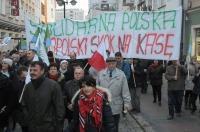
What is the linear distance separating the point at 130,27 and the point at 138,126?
97.7 inches

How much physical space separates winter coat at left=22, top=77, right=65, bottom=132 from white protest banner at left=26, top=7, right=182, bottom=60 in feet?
13.3

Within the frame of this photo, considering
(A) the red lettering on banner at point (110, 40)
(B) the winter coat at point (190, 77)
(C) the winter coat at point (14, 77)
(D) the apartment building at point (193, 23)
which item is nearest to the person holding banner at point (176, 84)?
(B) the winter coat at point (190, 77)

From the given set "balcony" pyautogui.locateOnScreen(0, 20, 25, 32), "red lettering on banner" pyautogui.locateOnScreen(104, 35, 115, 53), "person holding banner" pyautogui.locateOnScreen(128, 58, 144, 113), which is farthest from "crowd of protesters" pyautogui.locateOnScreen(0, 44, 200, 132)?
"balcony" pyautogui.locateOnScreen(0, 20, 25, 32)

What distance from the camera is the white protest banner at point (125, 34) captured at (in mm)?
8125

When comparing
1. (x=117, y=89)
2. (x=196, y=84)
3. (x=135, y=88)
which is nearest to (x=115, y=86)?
(x=117, y=89)

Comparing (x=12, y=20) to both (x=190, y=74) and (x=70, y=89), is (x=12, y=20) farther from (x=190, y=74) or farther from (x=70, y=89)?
(x=70, y=89)

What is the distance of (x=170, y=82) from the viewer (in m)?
8.89

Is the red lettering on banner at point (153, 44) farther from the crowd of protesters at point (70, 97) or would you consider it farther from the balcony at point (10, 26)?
the balcony at point (10, 26)

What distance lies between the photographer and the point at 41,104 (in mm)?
4555

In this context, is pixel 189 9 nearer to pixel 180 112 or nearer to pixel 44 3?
pixel 180 112

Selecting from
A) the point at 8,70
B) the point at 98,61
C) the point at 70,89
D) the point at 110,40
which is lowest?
the point at 70,89

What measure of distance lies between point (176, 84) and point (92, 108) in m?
5.08

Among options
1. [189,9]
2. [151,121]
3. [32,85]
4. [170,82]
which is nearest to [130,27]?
[170,82]

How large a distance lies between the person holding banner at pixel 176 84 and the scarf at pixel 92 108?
16.0 feet
